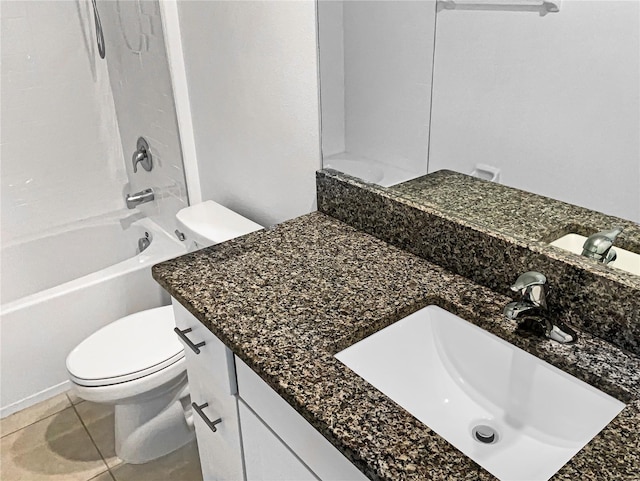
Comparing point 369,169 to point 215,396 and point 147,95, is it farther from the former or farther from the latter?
point 147,95

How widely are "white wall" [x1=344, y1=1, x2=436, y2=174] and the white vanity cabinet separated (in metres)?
0.60

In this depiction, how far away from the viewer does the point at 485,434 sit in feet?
3.16

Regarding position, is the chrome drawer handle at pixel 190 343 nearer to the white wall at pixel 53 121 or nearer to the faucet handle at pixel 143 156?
the faucet handle at pixel 143 156

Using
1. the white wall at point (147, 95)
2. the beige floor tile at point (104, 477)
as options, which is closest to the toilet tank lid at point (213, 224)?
the white wall at point (147, 95)

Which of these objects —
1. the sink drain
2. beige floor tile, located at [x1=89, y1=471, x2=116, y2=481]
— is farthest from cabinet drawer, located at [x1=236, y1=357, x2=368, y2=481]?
beige floor tile, located at [x1=89, y1=471, x2=116, y2=481]

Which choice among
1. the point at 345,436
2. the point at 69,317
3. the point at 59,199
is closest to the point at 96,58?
the point at 59,199

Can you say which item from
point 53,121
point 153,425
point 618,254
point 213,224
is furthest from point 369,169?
point 53,121

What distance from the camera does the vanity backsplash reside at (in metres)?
0.96

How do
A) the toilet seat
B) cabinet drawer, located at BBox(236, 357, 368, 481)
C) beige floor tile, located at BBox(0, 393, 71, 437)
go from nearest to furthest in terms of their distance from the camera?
1. cabinet drawer, located at BBox(236, 357, 368, 481)
2. the toilet seat
3. beige floor tile, located at BBox(0, 393, 71, 437)

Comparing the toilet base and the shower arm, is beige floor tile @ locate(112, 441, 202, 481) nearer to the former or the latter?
the toilet base

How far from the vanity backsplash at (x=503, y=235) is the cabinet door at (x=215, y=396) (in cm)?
49

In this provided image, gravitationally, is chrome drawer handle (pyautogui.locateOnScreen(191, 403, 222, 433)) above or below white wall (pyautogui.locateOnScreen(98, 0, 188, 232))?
below

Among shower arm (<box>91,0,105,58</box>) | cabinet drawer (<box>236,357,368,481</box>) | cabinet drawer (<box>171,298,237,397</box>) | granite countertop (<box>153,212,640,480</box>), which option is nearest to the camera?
granite countertop (<box>153,212,640,480</box>)

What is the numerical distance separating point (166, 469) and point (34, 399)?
71 centimetres
